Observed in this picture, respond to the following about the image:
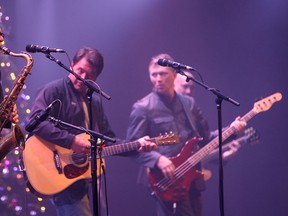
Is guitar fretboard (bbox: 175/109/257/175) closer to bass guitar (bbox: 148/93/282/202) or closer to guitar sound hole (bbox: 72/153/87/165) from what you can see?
bass guitar (bbox: 148/93/282/202)

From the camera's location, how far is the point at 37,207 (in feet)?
18.2

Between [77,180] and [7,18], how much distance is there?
94.9 inches

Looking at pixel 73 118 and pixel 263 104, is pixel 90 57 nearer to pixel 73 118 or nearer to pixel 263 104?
pixel 73 118

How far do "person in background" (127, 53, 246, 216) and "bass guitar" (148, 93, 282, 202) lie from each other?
0.05 metres

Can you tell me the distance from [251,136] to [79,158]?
7.75 ft

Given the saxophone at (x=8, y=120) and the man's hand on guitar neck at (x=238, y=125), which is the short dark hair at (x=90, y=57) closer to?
the saxophone at (x=8, y=120)

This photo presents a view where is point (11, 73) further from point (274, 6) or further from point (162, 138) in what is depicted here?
point (274, 6)

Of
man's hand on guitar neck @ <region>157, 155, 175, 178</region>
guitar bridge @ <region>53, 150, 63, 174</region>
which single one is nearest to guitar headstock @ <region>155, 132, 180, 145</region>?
man's hand on guitar neck @ <region>157, 155, 175, 178</region>

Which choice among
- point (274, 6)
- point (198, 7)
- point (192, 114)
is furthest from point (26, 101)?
point (274, 6)

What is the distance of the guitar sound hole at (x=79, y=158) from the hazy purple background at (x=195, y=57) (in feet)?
4.05

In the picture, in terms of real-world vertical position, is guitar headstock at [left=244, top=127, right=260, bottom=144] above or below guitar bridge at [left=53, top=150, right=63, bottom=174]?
above

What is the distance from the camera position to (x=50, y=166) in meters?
4.36

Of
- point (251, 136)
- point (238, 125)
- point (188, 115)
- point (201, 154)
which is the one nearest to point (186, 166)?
point (201, 154)

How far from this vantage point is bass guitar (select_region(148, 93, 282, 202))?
5.26 metres
